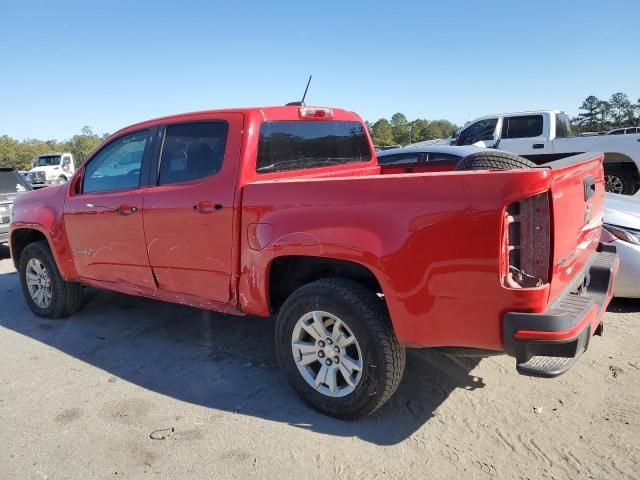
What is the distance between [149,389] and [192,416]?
558 mm

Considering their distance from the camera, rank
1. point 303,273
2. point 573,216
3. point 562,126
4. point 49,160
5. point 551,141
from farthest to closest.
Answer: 1. point 49,160
2. point 562,126
3. point 551,141
4. point 303,273
5. point 573,216

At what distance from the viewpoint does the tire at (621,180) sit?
33.2ft

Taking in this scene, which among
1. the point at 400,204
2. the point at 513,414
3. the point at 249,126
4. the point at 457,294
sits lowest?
the point at 513,414

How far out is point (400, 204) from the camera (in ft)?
8.39

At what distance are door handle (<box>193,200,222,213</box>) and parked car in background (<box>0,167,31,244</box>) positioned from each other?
6756 mm

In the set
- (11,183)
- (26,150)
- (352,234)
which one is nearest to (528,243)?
(352,234)

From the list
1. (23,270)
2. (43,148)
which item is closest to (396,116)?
(43,148)

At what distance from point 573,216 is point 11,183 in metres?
10.0

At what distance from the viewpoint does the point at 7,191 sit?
30.7ft

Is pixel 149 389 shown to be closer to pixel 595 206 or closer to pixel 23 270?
pixel 23 270

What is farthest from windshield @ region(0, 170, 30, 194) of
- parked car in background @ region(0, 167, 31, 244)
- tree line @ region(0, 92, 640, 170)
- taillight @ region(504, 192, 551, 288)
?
tree line @ region(0, 92, 640, 170)

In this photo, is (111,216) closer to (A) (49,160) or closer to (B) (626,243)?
(B) (626,243)

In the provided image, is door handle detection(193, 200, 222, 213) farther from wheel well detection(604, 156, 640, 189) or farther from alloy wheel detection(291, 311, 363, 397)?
wheel well detection(604, 156, 640, 189)

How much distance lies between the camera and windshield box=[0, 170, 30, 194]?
30.8ft
